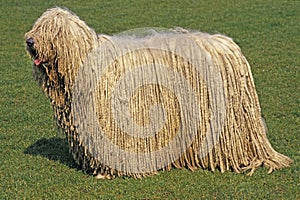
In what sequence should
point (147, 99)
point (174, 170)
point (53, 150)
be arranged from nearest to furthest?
point (147, 99) → point (174, 170) → point (53, 150)

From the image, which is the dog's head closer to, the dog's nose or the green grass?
the dog's nose

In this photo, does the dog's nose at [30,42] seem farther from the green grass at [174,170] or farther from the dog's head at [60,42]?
the green grass at [174,170]

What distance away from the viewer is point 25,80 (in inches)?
396

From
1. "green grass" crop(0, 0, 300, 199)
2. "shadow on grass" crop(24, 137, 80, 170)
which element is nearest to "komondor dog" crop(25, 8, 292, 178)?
"green grass" crop(0, 0, 300, 199)

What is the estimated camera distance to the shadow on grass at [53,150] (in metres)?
6.76

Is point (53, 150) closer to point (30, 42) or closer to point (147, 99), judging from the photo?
point (147, 99)

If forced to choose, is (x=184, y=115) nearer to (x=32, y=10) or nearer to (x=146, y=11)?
(x=146, y=11)

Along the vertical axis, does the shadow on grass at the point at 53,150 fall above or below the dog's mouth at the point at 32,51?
below

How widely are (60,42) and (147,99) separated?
0.99m

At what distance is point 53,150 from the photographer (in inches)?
278

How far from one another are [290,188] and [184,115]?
122cm

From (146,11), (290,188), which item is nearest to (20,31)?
(146,11)

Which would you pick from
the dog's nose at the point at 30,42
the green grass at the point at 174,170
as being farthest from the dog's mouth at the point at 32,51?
the green grass at the point at 174,170

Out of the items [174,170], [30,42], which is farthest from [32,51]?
[174,170]
